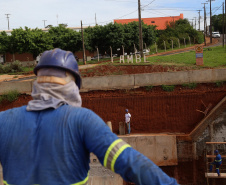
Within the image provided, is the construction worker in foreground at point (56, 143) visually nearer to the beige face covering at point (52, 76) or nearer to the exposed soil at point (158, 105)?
the beige face covering at point (52, 76)

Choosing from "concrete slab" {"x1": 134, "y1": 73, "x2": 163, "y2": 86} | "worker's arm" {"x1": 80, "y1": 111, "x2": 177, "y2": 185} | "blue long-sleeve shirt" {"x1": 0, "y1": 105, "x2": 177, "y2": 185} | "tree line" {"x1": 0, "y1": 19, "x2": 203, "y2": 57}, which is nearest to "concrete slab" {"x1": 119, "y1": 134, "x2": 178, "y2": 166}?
"concrete slab" {"x1": 134, "y1": 73, "x2": 163, "y2": 86}

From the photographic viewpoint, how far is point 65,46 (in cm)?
4106

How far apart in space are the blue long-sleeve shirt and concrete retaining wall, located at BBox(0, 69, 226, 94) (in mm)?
14870

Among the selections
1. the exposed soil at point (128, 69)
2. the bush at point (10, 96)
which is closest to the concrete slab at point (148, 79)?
the exposed soil at point (128, 69)

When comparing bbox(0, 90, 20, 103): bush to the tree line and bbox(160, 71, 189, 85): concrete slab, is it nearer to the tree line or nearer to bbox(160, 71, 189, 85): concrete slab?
bbox(160, 71, 189, 85): concrete slab

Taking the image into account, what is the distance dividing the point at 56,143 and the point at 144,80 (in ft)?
49.2

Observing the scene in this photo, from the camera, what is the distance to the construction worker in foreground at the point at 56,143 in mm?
1449

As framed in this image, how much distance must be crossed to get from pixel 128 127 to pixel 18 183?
1402 cm

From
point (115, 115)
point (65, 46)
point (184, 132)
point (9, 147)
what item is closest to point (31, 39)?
point (65, 46)

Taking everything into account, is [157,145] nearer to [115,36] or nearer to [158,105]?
[158,105]

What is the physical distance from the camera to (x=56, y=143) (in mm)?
1557

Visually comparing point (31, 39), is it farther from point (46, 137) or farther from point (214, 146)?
point (46, 137)

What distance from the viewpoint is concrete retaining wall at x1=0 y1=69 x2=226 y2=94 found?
15.9 metres

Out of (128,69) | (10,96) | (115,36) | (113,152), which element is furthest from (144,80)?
(115,36)
